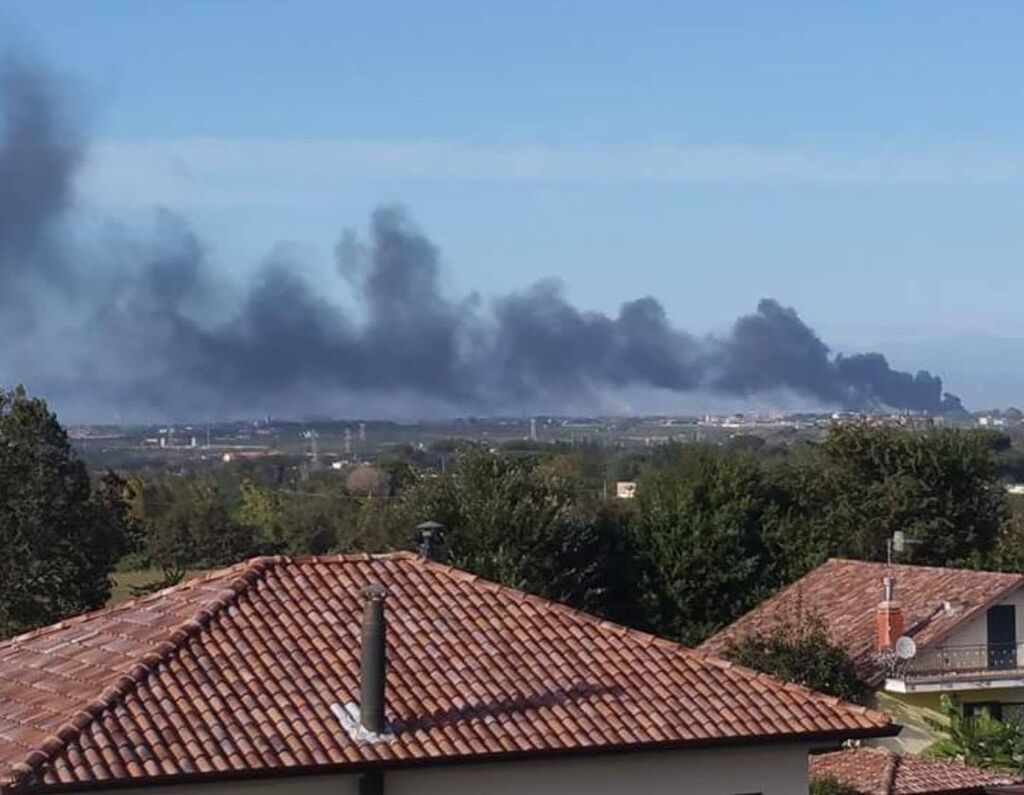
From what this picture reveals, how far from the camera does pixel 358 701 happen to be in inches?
642

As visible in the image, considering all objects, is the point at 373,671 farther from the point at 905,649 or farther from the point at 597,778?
the point at 905,649

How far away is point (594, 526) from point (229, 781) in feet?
127

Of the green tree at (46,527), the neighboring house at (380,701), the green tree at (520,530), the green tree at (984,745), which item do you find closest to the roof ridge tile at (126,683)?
the neighboring house at (380,701)

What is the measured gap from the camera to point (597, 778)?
16.7m

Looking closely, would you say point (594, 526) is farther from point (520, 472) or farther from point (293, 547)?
point (293, 547)

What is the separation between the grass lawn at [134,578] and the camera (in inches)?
2395

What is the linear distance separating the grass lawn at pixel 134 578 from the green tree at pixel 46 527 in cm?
741

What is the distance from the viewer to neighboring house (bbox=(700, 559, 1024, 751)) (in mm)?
39656

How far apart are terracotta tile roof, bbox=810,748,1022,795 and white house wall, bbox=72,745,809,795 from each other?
780 cm

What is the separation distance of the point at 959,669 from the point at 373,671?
89.0 ft

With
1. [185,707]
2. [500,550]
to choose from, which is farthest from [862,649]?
[185,707]

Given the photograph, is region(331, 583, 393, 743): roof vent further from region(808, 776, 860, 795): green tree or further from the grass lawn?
the grass lawn

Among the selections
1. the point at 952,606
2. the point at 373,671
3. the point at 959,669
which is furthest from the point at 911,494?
the point at 373,671

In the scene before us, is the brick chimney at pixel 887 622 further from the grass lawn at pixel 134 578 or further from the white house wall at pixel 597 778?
the grass lawn at pixel 134 578
